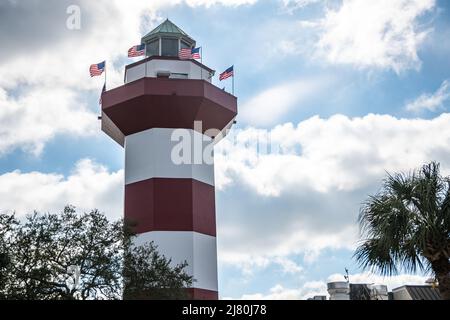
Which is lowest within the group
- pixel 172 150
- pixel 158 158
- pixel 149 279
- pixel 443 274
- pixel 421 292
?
pixel 443 274

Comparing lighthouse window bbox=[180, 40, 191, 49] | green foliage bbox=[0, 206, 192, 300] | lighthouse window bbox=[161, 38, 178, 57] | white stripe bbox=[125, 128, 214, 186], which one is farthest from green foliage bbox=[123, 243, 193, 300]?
lighthouse window bbox=[180, 40, 191, 49]

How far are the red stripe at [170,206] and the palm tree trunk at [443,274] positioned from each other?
65.2 ft

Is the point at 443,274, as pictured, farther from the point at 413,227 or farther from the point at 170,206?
the point at 170,206

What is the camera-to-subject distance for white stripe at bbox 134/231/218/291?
111ft

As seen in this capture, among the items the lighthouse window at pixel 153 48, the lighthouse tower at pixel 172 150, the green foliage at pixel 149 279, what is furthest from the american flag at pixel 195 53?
the green foliage at pixel 149 279

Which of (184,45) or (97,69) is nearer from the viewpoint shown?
(97,69)

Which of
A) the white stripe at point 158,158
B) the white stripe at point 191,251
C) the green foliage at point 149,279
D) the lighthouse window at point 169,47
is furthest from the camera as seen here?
the lighthouse window at point 169,47

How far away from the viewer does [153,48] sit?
136 ft

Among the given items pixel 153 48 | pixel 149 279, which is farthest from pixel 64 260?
pixel 153 48

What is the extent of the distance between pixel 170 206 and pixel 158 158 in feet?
9.47

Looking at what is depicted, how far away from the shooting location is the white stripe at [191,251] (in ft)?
111

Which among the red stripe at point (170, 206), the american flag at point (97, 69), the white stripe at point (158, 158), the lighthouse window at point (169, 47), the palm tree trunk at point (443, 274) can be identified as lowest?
the palm tree trunk at point (443, 274)

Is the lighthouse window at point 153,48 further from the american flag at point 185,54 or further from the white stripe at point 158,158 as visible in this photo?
the white stripe at point 158,158
